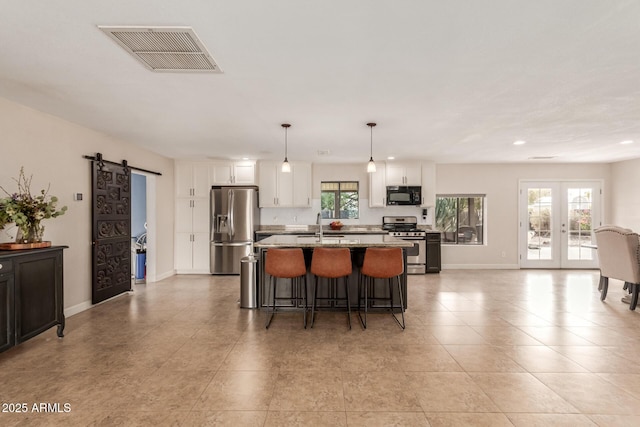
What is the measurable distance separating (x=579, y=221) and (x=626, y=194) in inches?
37.8

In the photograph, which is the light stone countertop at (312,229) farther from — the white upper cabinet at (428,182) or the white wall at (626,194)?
the white wall at (626,194)

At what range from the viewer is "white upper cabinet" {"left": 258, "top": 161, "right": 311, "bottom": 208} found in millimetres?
7074

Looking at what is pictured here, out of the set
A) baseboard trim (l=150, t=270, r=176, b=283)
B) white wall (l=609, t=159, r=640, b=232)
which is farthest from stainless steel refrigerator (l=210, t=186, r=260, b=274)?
white wall (l=609, t=159, r=640, b=232)

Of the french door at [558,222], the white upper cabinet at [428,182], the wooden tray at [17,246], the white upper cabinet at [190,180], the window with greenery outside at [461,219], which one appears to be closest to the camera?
the wooden tray at [17,246]

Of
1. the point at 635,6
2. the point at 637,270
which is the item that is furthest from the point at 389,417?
the point at 637,270

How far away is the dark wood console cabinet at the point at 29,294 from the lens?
2754 mm

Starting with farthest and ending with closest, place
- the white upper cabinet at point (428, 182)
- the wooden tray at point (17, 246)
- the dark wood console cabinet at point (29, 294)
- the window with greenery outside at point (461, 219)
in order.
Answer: the window with greenery outside at point (461, 219) < the white upper cabinet at point (428, 182) < the wooden tray at point (17, 246) < the dark wood console cabinet at point (29, 294)

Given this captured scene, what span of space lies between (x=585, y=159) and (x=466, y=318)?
16.9 feet

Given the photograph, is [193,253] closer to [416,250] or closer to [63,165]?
[63,165]

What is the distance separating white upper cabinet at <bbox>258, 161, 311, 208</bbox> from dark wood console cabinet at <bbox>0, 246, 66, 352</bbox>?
162 inches

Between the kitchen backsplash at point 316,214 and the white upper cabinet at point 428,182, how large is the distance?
1.16 feet

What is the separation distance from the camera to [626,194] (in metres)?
6.96

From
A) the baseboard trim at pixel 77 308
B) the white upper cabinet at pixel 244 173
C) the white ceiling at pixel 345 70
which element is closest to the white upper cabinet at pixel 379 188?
the white ceiling at pixel 345 70

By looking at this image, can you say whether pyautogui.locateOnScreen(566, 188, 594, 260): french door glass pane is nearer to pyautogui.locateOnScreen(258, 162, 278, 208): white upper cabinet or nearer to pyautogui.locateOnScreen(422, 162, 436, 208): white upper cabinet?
pyautogui.locateOnScreen(422, 162, 436, 208): white upper cabinet
